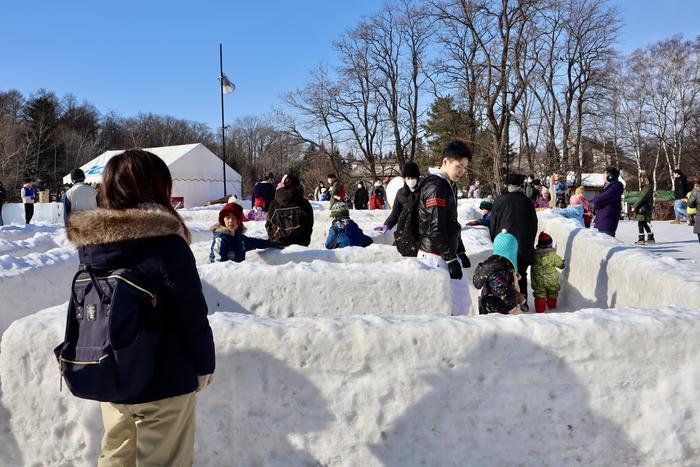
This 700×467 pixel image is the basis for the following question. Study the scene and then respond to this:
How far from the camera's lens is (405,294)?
4.52m

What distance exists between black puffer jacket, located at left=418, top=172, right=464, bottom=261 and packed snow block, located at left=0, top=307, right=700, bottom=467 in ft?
5.16

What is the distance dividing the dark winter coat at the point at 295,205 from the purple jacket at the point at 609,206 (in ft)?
18.0

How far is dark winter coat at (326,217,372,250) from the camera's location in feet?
24.1

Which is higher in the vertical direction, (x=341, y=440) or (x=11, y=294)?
(x=11, y=294)

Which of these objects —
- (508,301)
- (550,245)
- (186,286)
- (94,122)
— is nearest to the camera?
(186,286)

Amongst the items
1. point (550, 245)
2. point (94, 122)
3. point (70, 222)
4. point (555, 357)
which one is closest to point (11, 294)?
point (70, 222)

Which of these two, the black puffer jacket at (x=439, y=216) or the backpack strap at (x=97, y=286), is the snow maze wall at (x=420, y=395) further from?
the black puffer jacket at (x=439, y=216)

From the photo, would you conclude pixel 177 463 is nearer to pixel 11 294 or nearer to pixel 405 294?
pixel 405 294

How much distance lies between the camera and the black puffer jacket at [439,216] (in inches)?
164

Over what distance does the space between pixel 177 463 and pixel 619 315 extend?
2.28m

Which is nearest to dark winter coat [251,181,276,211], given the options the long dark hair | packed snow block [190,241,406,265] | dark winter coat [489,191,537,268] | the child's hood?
packed snow block [190,241,406,265]

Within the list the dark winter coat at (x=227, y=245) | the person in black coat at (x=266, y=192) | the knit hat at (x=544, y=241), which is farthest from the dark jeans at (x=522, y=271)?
the person in black coat at (x=266, y=192)

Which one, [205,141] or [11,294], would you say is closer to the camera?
[11,294]

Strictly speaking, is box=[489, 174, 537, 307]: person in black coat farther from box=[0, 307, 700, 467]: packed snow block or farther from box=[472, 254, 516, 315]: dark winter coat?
box=[0, 307, 700, 467]: packed snow block
